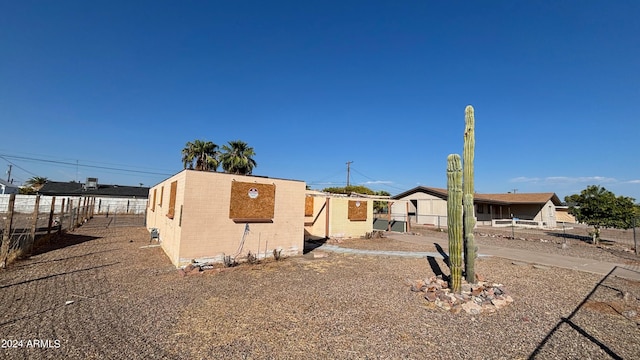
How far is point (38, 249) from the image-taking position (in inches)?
378

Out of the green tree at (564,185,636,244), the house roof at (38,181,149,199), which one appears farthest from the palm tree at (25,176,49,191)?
the green tree at (564,185,636,244)

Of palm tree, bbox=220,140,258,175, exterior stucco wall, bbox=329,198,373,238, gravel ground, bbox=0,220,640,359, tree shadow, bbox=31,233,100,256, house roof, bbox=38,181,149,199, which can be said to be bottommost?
gravel ground, bbox=0,220,640,359

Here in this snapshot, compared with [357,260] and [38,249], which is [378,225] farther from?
[38,249]

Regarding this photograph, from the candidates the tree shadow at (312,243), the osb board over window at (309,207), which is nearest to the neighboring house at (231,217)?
the tree shadow at (312,243)

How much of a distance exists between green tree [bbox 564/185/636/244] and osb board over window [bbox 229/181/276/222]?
59.7ft

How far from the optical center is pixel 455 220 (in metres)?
6.30

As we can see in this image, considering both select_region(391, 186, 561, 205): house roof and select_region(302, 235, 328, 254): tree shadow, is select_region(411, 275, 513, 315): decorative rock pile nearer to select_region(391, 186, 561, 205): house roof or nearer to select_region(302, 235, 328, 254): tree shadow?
select_region(302, 235, 328, 254): tree shadow

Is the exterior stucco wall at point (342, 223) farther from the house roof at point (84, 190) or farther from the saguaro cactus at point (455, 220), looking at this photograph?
the house roof at point (84, 190)

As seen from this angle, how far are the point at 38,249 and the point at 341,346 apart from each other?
12306 millimetres

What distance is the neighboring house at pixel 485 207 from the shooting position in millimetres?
24719

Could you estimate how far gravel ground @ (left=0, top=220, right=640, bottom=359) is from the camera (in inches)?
144

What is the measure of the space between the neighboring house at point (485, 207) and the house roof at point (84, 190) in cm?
3797

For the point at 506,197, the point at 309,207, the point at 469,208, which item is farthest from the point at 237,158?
the point at 506,197

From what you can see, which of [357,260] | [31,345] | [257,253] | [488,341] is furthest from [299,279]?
[31,345]
